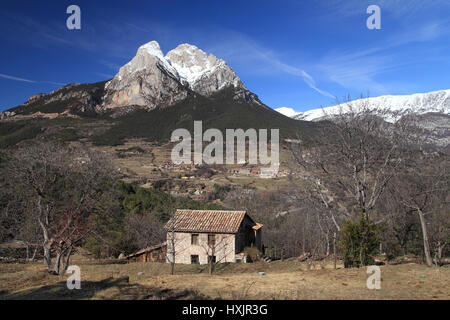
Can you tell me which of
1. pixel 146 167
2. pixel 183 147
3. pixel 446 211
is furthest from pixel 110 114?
pixel 446 211

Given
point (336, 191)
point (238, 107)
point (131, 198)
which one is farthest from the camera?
point (238, 107)

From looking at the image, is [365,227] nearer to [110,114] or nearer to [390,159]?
[390,159]

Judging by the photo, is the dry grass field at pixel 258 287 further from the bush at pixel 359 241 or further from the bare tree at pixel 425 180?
the bare tree at pixel 425 180

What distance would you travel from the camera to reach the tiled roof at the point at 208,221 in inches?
1078

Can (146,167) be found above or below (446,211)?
above

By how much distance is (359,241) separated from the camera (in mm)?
12594

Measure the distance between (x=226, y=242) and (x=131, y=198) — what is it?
64.6ft

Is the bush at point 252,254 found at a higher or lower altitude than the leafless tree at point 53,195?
lower

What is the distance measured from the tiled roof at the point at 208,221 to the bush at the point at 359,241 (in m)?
14.9

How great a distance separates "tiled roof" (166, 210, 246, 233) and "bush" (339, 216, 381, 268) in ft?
48.8

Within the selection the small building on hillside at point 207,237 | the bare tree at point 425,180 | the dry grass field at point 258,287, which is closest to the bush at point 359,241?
the dry grass field at point 258,287

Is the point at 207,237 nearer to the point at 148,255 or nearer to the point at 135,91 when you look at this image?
the point at 148,255

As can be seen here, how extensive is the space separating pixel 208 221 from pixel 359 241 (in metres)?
17.7

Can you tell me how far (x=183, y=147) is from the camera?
109 metres
